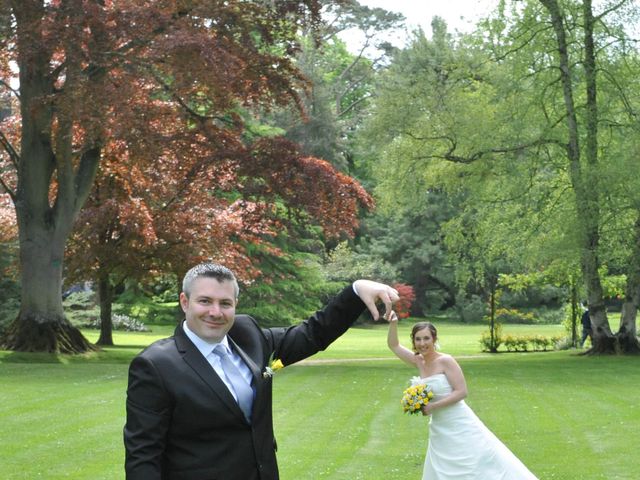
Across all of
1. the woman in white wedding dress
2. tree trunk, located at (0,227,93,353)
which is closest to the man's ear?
the woman in white wedding dress

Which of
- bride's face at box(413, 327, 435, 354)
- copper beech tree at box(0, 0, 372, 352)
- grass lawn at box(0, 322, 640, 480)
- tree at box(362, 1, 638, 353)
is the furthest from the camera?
tree at box(362, 1, 638, 353)

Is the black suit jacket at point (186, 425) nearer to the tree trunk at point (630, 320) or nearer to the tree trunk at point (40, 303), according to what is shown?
the tree trunk at point (40, 303)

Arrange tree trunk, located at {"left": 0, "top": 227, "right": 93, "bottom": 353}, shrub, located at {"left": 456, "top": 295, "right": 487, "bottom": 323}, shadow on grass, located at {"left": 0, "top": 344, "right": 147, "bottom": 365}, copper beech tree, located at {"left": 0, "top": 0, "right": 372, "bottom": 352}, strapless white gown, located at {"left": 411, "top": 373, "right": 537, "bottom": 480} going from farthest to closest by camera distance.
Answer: shrub, located at {"left": 456, "top": 295, "right": 487, "bottom": 323} < tree trunk, located at {"left": 0, "top": 227, "right": 93, "bottom": 353} < shadow on grass, located at {"left": 0, "top": 344, "right": 147, "bottom": 365} < copper beech tree, located at {"left": 0, "top": 0, "right": 372, "bottom": 352} < strapless white gown, located at {"left": 411, "top": 373, "right": 537, "bottom": 480}

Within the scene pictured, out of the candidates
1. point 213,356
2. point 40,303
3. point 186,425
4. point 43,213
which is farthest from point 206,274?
point 43,213

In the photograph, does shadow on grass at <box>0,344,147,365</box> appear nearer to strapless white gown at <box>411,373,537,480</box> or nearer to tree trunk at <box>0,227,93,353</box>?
tree trunk at <box>0,227,93,353</box>

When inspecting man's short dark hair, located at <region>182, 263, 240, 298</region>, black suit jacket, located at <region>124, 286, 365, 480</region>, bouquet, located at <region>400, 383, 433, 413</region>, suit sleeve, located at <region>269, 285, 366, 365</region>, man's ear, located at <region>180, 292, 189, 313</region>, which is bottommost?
bouquet, located at <region>400, 383, 433, 413</region>

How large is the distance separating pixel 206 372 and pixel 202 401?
12 cm

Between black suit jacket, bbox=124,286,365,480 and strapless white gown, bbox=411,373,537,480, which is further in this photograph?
strapless white gown, bbox=411,373,537,480

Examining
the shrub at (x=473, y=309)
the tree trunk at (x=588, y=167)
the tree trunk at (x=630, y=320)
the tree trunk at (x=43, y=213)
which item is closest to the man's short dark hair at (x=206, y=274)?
the tree trunk at (x=43, y=213)

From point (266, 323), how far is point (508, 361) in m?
17.1

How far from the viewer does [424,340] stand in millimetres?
9055

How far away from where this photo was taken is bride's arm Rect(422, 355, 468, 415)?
889cm

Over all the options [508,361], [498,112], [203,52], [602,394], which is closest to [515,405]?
[602,394]

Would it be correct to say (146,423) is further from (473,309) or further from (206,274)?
(473,309)
